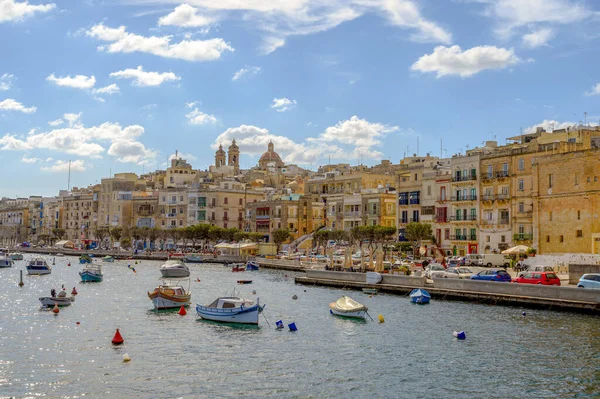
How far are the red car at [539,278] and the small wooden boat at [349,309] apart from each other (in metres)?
13.0

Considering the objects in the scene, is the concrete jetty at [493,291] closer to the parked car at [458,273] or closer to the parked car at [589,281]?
the parked car at [589,281]

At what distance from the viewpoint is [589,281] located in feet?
143

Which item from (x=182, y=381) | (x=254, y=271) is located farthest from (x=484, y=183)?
(x=182, y=381)

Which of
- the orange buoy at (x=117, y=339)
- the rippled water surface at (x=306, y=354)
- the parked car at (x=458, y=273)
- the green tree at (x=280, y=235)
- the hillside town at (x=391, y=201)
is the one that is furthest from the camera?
the green tree at (x=280, y=235)

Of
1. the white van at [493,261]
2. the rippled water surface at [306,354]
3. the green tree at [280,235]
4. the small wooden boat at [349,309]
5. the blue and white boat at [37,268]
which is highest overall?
the green tree at [280,235]

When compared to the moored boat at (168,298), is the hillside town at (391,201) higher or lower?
higher

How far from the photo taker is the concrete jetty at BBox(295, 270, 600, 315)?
137 ft

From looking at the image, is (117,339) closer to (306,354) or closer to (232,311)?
(232,311)

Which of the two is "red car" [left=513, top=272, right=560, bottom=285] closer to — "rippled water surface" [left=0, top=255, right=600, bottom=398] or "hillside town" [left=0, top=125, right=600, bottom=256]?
"rippled water surface" [left=0, top=255, right=600, bottom=398]

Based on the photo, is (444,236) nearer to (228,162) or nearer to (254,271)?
(254,271)

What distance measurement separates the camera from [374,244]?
8850 centimetres

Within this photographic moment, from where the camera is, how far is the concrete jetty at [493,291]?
41750 mm

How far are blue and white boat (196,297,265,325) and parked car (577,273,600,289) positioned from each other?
20.7 meters

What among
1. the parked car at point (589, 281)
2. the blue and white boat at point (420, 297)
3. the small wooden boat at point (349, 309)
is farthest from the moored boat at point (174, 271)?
the parked car at point (589, 281)
